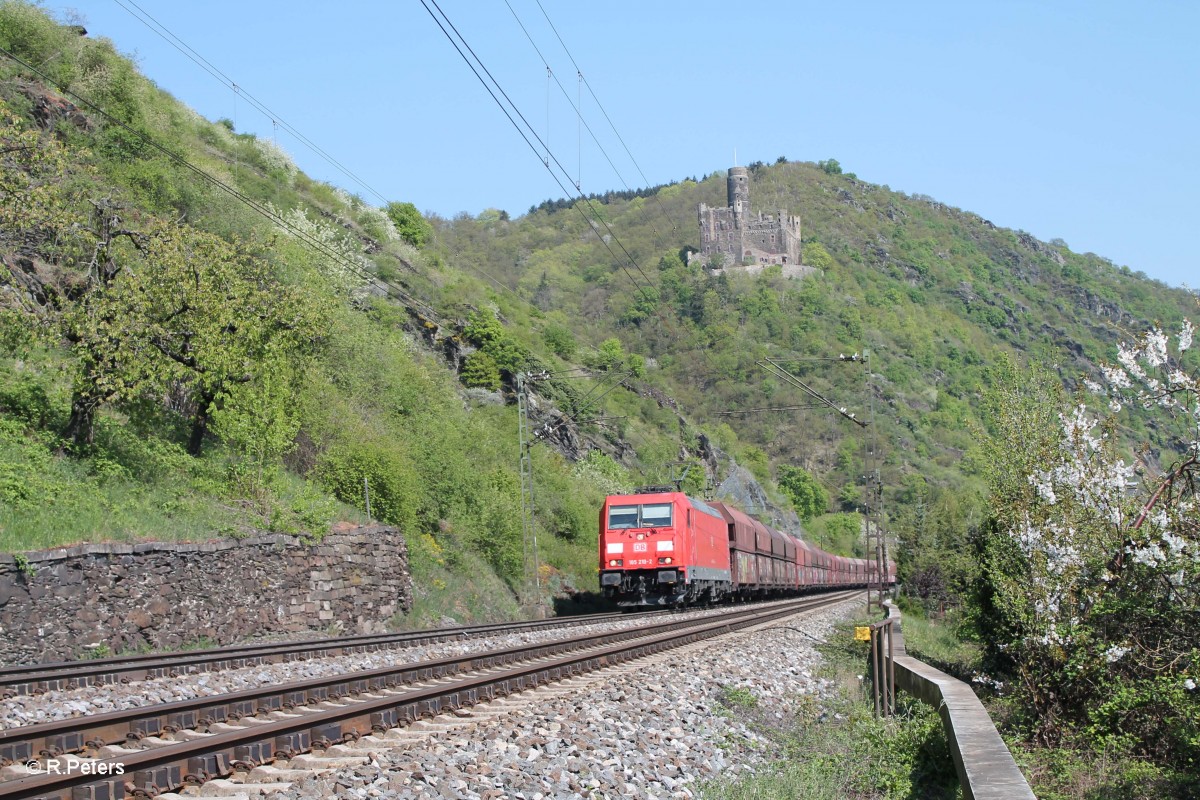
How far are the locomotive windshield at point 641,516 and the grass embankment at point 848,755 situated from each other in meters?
16.8

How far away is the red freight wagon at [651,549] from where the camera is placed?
32.1m

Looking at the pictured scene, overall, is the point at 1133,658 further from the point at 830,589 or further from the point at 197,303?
the point at 830,589

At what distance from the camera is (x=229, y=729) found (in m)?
9.71

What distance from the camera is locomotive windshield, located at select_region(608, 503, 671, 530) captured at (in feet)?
107

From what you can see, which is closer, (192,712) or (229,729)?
(229,729)

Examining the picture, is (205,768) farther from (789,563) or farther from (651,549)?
(789,563)

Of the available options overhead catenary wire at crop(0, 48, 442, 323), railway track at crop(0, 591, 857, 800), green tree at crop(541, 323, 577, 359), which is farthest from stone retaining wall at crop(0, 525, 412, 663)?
green tree at crop(541, 323, 577, 359)

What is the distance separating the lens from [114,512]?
20312 millimetres

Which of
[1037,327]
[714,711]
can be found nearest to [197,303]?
[714,711]

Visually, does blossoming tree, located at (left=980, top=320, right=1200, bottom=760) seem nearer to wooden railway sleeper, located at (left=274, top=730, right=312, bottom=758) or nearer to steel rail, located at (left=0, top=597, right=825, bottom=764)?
steel rail, located at (left=0, top=597, right=825, bottom=764)

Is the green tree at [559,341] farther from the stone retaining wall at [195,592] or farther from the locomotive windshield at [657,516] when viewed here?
the stone retaining wall at [195,592]

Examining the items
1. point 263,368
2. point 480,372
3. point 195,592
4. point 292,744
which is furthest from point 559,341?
point 292,744

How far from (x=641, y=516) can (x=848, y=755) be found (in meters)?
21.2

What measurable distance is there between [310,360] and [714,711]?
23.3 metres
